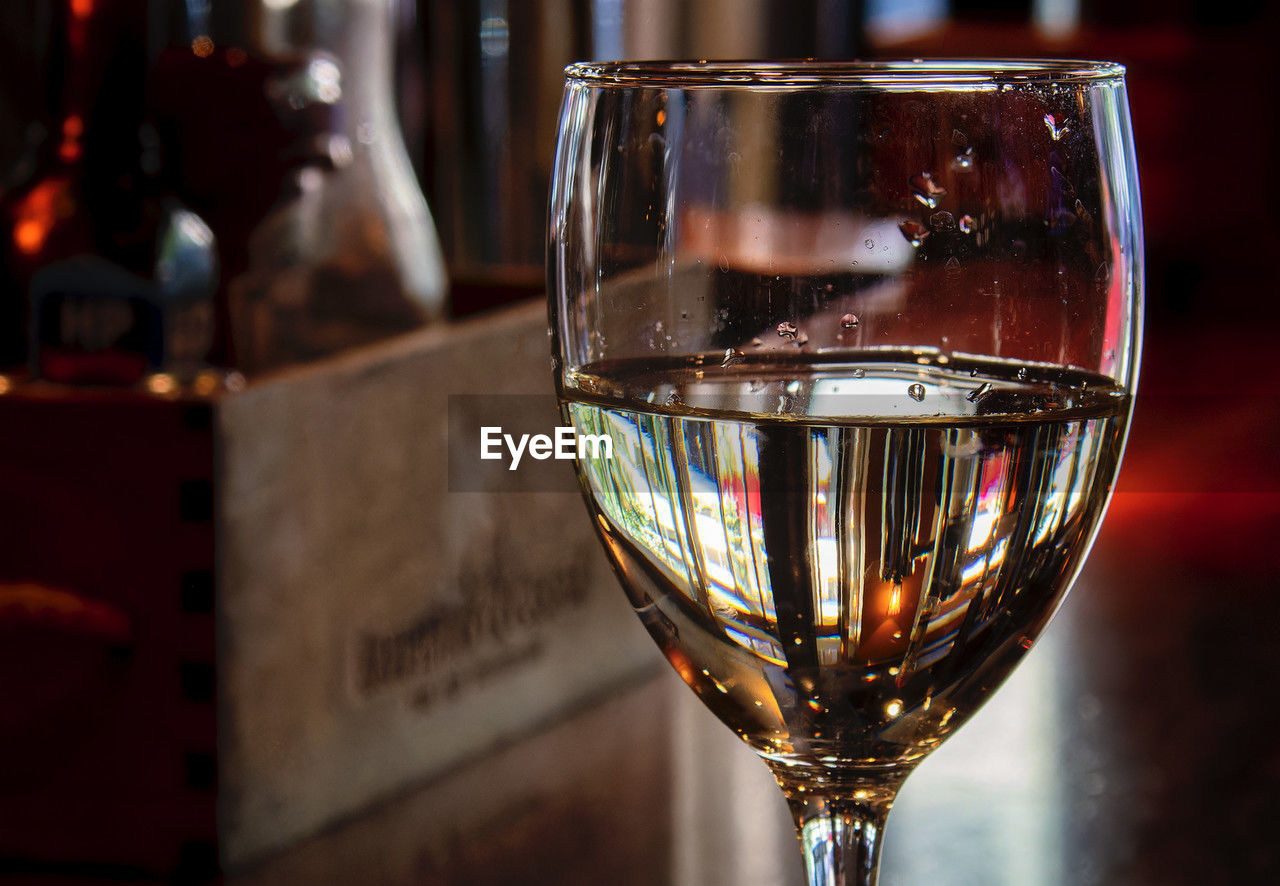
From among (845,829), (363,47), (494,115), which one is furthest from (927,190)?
(494,115)

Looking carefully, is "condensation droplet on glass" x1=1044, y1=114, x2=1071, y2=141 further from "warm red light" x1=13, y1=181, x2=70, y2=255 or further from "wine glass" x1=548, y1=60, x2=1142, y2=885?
"warm red light" x1=13, y1=181, x2=70, y2=255

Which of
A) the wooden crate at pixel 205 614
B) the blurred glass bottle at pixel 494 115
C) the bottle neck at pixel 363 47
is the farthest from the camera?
the blurred glass bottle at pixel 494 115

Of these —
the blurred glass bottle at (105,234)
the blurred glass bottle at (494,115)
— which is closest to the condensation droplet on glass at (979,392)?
the blurred glass bottle at (105,234)

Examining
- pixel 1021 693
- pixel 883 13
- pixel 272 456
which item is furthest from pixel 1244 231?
pixel 272 456

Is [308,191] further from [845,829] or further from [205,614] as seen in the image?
[845,829]

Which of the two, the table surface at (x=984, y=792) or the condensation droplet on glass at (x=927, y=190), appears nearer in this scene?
the condensation droplet on glass at (x=927, y=190)

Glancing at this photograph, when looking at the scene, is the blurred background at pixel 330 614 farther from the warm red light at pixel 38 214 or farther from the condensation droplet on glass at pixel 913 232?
the condensation droplet on glass at pixel 913 232
